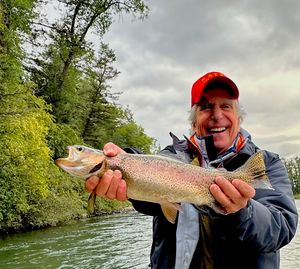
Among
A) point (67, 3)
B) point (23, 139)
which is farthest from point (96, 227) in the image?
point (67, 3)

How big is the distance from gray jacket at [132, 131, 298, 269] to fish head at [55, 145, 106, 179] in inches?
20.3

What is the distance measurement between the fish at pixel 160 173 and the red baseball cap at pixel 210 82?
2.07ft

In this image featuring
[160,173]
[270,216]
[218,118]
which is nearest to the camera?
[270,216]

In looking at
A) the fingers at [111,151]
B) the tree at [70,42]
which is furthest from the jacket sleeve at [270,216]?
the tree at [70,42]

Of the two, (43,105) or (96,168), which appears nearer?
(96,168)

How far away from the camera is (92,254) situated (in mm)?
13484

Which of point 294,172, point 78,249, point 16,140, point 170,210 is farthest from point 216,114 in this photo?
point 294,172

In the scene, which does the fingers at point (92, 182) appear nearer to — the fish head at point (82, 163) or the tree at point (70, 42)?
the fish head at point (82, 163)

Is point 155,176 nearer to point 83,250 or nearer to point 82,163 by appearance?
point 82,163

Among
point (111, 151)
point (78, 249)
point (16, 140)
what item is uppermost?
point (16, 140)

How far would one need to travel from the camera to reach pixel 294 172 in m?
128

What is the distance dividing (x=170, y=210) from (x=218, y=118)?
724 mm

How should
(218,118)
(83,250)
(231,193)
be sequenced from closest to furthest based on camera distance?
(231,193) < (218,118) < (83,250)

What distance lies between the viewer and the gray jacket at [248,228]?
7.41 ft
